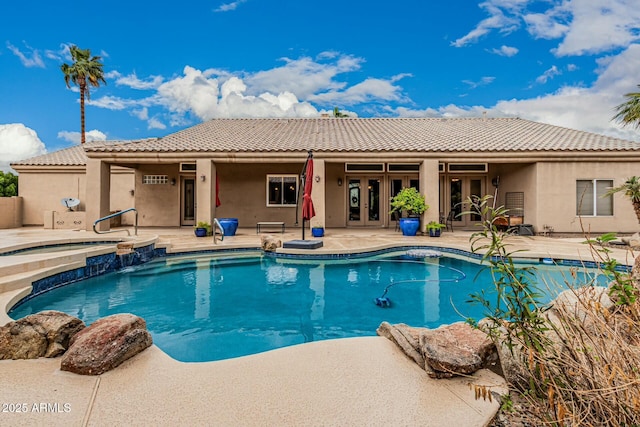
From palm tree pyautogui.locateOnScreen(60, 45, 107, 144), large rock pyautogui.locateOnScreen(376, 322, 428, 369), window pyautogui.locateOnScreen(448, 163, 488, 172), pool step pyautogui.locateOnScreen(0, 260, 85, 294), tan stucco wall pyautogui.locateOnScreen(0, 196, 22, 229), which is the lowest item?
large rock pyautogui.locateOnScreen(376, 322, 428, 369)

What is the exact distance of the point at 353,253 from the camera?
29.9ft

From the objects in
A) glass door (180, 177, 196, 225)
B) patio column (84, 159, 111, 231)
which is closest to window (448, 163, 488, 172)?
glass door (180, 177, 196, 225)

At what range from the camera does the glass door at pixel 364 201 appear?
15648 mm

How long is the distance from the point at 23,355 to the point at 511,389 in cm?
379

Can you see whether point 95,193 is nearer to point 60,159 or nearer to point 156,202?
point 156,202

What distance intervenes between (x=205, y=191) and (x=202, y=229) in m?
1.50

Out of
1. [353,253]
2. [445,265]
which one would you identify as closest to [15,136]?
[353,253]

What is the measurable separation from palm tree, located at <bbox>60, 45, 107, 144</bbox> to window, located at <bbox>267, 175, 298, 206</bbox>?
64.4ft

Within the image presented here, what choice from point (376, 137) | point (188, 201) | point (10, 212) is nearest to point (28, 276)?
point (188, 201)

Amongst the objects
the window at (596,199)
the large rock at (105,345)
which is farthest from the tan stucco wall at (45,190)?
the window at (596,199)

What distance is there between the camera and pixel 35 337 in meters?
2.78

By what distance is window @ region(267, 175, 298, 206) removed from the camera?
1572 cm

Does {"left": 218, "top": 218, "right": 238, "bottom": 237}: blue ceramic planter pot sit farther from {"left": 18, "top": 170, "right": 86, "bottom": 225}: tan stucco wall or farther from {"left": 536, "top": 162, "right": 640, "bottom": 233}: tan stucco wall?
{"left": 536, "top": 162, "right": 640, "bottom": 233}: tan stucco wall

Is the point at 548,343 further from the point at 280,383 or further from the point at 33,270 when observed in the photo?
the point at 33,270
